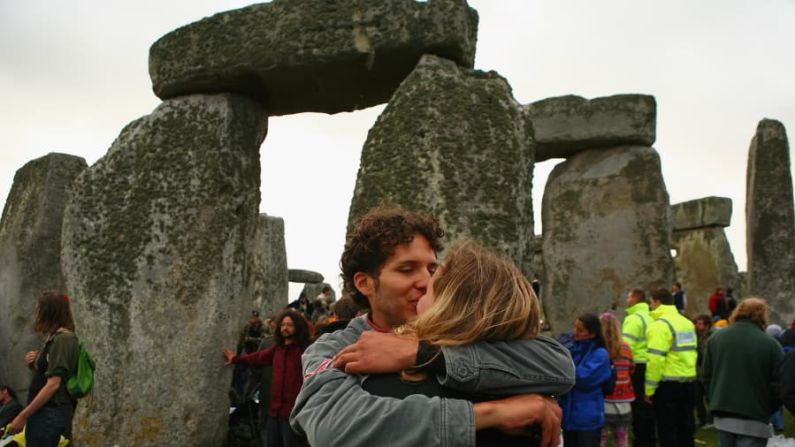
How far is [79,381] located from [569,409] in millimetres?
2636

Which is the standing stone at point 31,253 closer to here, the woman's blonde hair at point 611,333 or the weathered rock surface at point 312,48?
the weathered rock surface at point 312,48

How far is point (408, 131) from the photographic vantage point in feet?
11.9

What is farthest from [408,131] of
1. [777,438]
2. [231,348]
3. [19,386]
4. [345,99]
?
[19,386]

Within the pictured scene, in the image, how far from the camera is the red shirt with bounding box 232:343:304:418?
413cm

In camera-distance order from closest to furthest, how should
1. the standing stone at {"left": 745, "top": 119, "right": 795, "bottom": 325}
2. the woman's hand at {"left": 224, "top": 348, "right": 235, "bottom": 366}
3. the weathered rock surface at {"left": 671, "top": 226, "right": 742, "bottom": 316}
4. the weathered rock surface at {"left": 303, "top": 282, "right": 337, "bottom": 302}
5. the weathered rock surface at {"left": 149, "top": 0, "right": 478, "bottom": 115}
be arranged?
the weathered rock surface at {"left": 149, "top": 0, "right": 478, "bottom": 115}, the woman's hand at {"left": 224, "top": 348, "right": 235, "bottom": 366}, the standing stone at {"left": 745, "top": 119, "right": 795, "bottom": 325}, the weathered rock surface at {"left": 671, "top": 226, "right": 742, "bottom": 316}, the weathered rock surface at {"left": 303, "top": 282, "right": 337, "bottom": 302}

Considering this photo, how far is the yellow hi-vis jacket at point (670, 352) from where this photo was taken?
5.15m

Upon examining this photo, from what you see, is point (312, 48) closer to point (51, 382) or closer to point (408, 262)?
point (51, 382)

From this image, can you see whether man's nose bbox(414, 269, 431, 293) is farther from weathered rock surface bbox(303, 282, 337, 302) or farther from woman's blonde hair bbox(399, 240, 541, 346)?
weathered rock surface bbox(303, 282, 337, 302)

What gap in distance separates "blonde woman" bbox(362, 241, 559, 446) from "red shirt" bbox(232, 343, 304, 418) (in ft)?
9.60

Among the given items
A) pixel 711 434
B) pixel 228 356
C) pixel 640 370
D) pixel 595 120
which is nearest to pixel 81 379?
pixel 228 356

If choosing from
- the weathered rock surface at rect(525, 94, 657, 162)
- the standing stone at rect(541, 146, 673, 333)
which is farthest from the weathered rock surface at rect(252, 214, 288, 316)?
the weathered rock surface at rect(525, 94, 657, 162)

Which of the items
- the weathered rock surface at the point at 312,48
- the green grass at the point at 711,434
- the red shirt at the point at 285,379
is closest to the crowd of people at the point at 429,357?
the weathered rock surface at the point at 312,48

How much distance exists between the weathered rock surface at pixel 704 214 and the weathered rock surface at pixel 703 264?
172 millimetres

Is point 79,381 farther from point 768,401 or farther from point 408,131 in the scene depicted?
point 768,401
